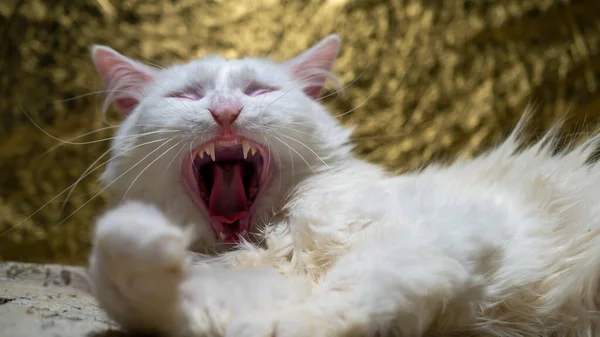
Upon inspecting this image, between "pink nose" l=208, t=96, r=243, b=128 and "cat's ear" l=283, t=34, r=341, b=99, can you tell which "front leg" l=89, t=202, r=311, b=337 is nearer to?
"pink nose" l=208, t=96, r=243, b=128

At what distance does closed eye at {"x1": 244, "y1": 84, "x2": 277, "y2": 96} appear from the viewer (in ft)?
2.85

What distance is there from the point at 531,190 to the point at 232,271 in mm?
495

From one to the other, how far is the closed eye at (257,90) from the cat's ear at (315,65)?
0.40 feet

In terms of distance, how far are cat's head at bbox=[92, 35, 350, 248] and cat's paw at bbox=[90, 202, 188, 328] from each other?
0.23 metres

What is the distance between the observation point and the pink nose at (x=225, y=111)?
0.76m

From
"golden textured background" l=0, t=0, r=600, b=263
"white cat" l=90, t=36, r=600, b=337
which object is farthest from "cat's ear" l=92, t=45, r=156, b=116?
"golden textured background" l=0, t=0, r=600, b=263

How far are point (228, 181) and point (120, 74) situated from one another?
0.30 metres

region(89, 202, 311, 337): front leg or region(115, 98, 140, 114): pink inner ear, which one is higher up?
region(115, 98, 140, 114): pink inner ear

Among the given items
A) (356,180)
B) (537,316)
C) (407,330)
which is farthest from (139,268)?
(537,316)

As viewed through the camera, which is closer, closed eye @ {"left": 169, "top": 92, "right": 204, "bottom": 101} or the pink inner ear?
closed eye @ {"left": 169, "top": 92, "right": 204, "bottom": 101}

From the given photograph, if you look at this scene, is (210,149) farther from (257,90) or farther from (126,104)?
(126,104)

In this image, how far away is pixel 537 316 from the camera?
70 cm

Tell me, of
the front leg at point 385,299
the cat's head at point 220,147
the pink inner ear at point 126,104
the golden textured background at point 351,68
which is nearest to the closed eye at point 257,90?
the cat's head at point 220,147

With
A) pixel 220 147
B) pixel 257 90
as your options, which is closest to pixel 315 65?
pixel 257 90
